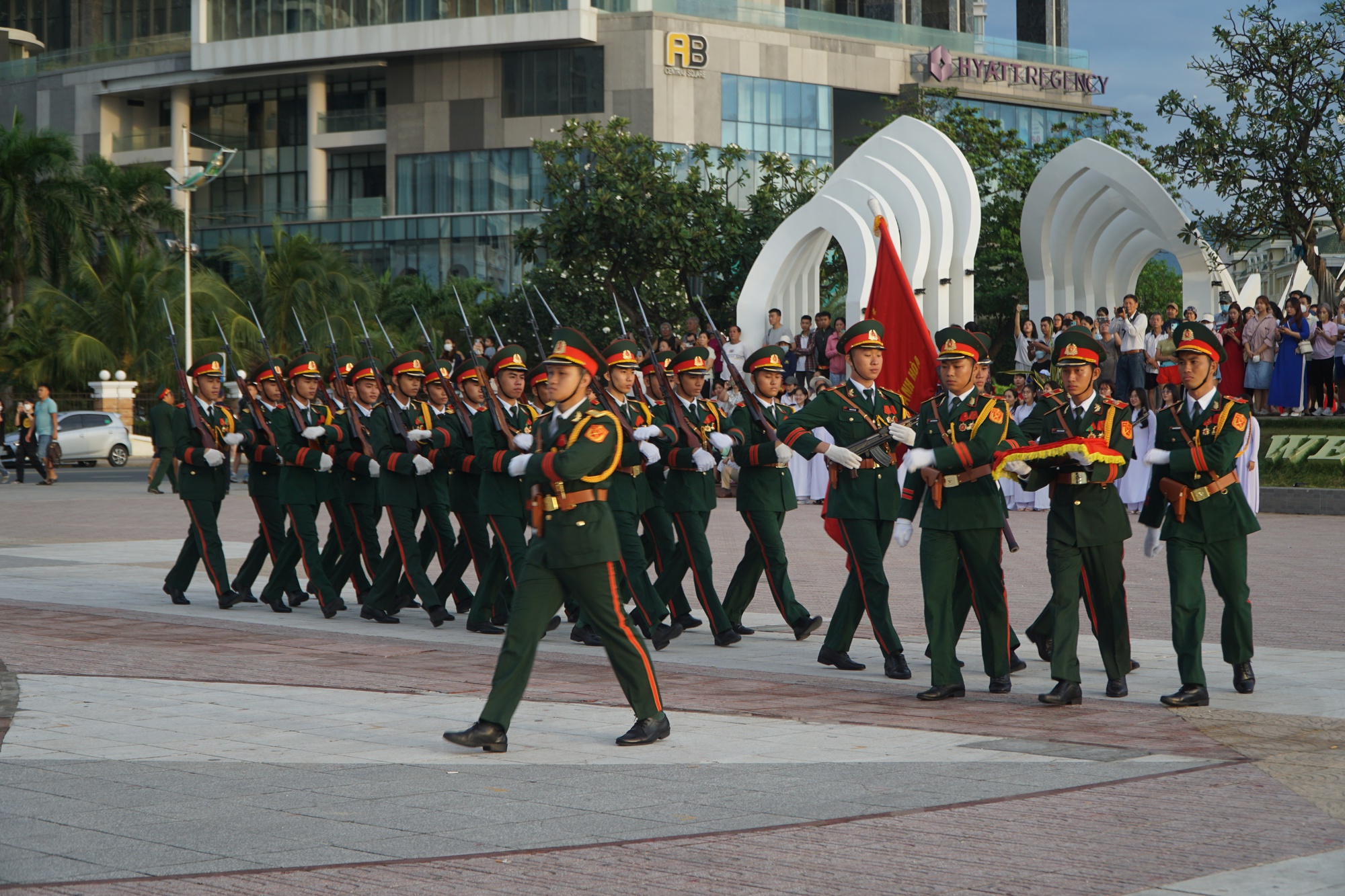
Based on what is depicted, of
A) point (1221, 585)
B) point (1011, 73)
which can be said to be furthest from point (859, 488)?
point (1011, 73)

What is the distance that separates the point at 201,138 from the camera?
6794 cm

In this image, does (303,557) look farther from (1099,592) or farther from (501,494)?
(1099,592)

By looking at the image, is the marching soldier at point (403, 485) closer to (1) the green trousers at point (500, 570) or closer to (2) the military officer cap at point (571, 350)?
(1) the green trousers at point (500, 570)

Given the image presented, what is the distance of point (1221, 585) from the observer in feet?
27.2

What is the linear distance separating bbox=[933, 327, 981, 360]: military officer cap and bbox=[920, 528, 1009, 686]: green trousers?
916 mm

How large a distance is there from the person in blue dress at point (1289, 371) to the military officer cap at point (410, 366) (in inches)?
586

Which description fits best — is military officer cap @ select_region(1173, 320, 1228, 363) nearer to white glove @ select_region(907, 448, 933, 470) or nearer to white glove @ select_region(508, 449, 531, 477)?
white glove @ select_region(907, 448, 933, 470)

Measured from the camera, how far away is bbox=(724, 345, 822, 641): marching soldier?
10.3m

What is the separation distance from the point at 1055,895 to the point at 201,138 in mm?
67955

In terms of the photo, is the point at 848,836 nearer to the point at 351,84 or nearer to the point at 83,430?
the point at 83,430

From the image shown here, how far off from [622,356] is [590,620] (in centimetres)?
357

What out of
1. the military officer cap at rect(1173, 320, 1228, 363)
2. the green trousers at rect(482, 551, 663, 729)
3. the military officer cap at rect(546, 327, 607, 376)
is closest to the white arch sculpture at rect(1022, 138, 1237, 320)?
the military officer cap at rect(1173, 320, 1228, 363)

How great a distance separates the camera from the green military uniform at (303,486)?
12195mm

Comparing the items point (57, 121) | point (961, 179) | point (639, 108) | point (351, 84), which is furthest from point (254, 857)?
point (57, 121)
